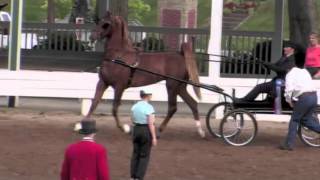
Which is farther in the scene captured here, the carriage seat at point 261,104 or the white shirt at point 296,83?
the carriage seat at point 261,104

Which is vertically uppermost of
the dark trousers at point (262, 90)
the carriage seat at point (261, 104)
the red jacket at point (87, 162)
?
the dark trousers at point (262, 90)

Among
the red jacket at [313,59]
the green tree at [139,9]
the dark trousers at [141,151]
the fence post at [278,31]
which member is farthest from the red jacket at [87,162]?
the green tree at [139,9]

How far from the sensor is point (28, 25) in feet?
67.0

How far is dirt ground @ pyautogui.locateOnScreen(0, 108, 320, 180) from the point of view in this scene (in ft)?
35.0

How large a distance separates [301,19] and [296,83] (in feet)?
27.1

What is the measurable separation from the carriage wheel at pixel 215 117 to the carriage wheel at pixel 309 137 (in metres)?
1.35

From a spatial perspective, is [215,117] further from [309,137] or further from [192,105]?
[309,137]

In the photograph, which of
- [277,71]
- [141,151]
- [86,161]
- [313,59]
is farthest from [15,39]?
[86,161]

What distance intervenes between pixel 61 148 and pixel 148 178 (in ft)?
7.97

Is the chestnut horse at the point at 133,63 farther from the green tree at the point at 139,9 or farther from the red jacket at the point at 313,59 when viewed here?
the green tree at the point at 139,9

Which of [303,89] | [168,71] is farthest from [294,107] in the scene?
[168,71]

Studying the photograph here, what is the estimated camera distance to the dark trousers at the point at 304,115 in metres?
12.5

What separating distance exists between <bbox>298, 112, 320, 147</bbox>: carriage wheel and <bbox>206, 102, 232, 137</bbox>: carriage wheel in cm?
135

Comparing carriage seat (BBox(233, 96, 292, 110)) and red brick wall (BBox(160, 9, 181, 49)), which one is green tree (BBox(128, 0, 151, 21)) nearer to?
red brick wall (BBox(160, 9, 181, 49))
